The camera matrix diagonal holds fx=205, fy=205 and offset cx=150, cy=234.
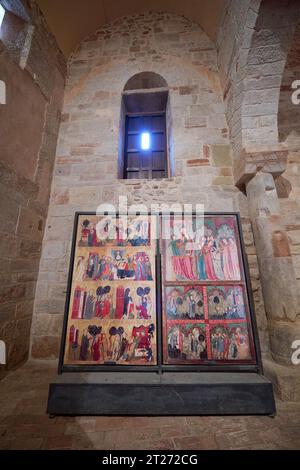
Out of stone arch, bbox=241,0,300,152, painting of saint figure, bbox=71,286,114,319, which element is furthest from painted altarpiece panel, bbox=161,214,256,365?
stone arch, bbox=241,0,300,152

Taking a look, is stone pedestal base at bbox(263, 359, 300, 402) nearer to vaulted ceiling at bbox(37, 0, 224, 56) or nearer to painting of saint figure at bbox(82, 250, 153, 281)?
painting of saint figure at bbox(82, 250, 153, 281)

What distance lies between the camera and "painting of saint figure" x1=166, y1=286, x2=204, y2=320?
2324mm

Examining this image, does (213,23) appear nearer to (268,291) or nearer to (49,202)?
(49,202)

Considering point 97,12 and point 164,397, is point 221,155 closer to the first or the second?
point 164,397

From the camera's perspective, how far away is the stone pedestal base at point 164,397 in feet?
6.23

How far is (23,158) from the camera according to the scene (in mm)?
3031

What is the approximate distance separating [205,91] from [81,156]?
8.75 feet

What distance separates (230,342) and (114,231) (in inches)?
73.2

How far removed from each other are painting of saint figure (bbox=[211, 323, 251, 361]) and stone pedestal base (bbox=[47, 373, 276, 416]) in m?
0.27

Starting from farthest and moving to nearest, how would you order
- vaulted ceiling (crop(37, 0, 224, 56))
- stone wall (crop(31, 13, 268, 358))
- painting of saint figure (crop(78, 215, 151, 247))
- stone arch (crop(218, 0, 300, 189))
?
1. vaulted ceiling (crop(37, 0, 224, 56))
2. stone wall (crop(31, 13, 268, 358))
3. stone arch (crop(218, 0, 300, 189))
4. painting of saint figure (crop(78, 215, 151, 247))

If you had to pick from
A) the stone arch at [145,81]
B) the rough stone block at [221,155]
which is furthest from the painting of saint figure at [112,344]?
the stone arch at [145,81]

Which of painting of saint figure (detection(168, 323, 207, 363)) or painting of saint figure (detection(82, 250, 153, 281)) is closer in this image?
painting of saint figure (detection(168, 323, 207, 363))

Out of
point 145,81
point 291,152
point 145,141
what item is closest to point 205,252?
point 291,152

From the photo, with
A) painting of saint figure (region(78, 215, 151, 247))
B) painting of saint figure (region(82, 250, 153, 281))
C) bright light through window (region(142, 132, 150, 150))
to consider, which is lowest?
painting of saint figure (region(82, 250, 153, 281))
